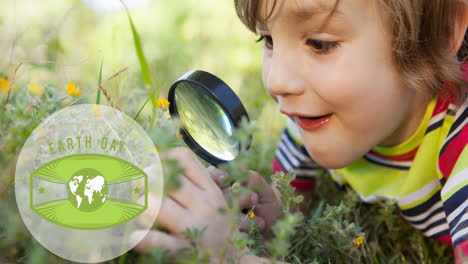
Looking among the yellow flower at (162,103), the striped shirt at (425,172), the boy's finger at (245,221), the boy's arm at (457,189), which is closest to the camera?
the boy's finger at (245,221)

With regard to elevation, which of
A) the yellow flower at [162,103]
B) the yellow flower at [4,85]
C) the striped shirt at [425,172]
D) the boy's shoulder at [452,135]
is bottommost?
the striped shirt at [425,172]

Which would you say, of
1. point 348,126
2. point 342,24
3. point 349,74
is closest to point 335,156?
point 348,126

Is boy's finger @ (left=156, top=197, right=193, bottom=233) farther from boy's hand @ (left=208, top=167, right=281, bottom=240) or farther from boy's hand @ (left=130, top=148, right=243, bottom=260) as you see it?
boy's hand @ (left=208, top=167, right=281, bottom=240)

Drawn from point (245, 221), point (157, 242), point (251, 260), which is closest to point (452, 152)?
point (245, 221)

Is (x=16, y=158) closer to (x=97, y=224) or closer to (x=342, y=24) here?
(x=97, y=224)

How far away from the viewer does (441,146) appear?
2021 mm

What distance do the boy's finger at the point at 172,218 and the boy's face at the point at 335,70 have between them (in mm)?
604

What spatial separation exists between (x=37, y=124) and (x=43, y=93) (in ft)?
0.95

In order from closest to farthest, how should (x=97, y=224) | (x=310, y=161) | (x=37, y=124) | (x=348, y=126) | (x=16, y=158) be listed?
(x=97, y=224)
(x=16, y=158)
(x=37, y=124)
(x=348, y=126)
(x=310, y=161)

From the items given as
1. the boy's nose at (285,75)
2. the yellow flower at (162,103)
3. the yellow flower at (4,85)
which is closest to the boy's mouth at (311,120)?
the boy's nose at (285,75)

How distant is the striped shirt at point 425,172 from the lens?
6.02ft

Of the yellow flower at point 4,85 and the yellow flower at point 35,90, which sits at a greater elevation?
the yellow flower at point 4,85

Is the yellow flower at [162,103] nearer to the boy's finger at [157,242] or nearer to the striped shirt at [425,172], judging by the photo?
the boy's finger at [157,242]

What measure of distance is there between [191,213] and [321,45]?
71 centimetres
